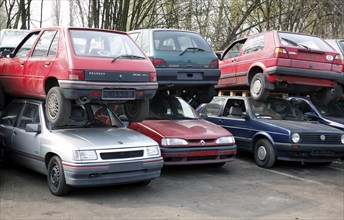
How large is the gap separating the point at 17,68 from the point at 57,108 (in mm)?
1707

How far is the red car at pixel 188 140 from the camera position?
7.61 meters

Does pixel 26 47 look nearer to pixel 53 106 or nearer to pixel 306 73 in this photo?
pixel 53 106

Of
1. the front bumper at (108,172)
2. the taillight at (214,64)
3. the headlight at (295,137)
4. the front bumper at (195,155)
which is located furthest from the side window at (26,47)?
the headlight at (295,137)

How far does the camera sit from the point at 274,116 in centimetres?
956

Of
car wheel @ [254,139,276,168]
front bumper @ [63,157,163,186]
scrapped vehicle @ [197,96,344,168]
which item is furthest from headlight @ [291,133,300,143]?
front bumper @ [63,157,163,186]

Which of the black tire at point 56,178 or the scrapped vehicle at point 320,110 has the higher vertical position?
the scrapped vehicle at point 320,110

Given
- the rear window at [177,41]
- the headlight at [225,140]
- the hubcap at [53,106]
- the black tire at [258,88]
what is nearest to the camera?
the hubcap at [53,106]

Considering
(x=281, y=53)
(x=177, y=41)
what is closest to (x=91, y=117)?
(x=177, y=41)

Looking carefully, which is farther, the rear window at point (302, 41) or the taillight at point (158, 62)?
the rear window at point (302, 41)

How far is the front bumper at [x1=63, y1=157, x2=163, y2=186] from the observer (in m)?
5.86

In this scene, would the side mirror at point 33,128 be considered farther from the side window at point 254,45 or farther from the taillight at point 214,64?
the side window at point 254,45

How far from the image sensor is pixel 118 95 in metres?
6.72

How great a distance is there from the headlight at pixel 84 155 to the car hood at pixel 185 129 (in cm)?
193

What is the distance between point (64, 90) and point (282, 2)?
18480mm
